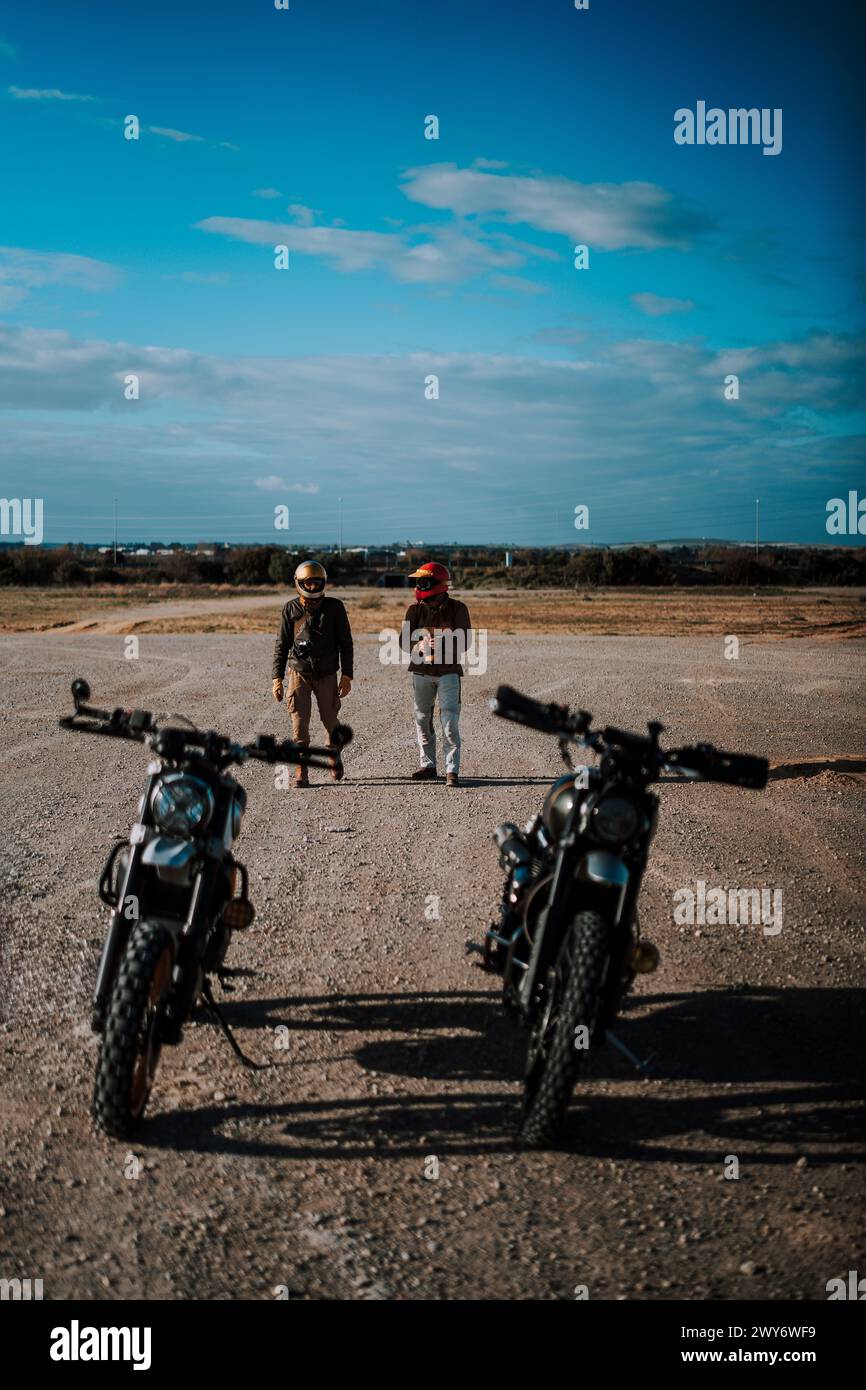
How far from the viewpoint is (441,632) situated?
1023 cm

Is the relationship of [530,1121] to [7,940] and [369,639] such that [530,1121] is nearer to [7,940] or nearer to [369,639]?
[7,940]

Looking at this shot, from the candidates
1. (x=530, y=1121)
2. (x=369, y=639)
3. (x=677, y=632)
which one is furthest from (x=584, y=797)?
(x=677, y=632)

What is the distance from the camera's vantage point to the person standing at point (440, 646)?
33.5 ft

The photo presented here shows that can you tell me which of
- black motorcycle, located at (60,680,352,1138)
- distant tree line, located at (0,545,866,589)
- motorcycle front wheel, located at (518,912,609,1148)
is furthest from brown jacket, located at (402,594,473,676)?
distant tree line, located at (0,545,866,589)

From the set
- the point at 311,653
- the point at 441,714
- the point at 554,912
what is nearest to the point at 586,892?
the point at 554,912

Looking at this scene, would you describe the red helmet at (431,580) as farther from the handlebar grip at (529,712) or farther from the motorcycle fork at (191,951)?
the motorcycle fork at (191,951)

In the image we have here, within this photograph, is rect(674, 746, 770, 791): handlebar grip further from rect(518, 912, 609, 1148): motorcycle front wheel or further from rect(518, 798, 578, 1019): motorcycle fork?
rect(518, 912, 609, 1148): motorcycle front wheel

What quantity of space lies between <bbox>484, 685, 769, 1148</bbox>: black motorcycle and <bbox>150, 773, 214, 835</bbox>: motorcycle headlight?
113 centimetres

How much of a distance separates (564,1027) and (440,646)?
6534 mm

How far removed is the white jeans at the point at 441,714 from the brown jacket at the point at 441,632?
0.33 ft

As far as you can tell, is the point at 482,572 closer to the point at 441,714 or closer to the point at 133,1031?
the point at 441,714

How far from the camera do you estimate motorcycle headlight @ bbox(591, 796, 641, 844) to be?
409 cm
